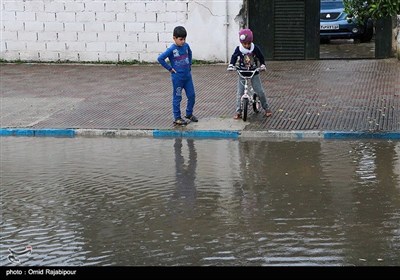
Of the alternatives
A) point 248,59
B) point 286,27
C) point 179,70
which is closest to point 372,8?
point 248,59

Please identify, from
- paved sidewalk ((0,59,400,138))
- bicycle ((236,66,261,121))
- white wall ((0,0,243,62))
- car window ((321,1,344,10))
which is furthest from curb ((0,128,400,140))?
car window ((321,1,344,10))

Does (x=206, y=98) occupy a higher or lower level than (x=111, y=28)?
lower

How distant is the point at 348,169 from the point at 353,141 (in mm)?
1793

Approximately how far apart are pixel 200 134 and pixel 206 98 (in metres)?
2.71

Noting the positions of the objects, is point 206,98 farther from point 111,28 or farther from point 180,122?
point 111,28

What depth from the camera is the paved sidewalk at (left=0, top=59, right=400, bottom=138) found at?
12.7 metres

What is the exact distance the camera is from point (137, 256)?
695 centimetres

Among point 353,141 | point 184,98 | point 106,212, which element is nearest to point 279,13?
point 184,98

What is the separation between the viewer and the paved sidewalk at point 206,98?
12664mm

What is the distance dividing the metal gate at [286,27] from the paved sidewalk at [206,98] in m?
0.48

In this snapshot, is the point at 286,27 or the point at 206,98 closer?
the point at 206,98

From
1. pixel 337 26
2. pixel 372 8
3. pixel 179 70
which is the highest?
pixel 372 8

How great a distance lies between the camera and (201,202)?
8648mm

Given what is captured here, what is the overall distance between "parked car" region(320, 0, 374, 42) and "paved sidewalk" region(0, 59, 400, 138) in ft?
10.4
